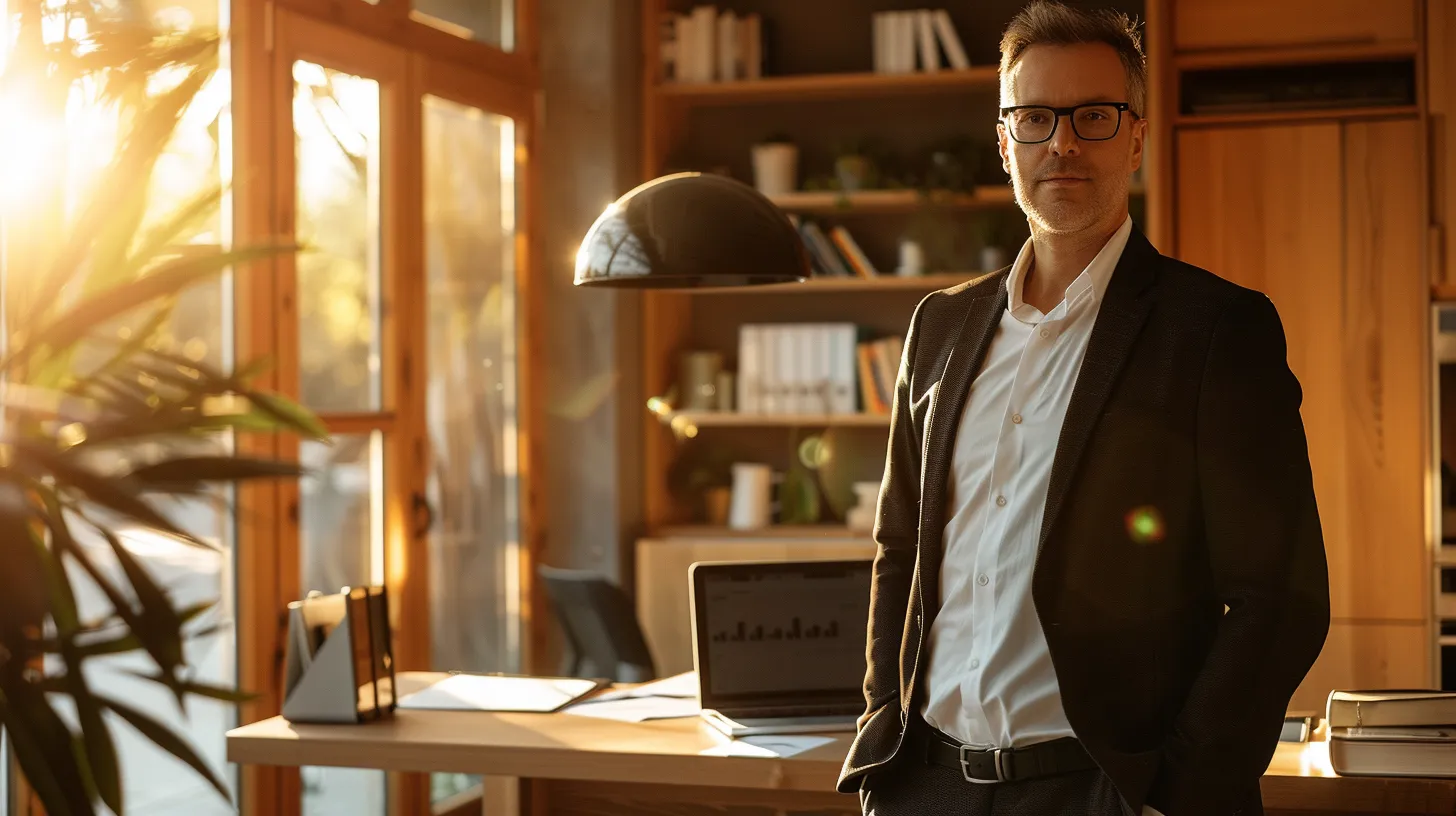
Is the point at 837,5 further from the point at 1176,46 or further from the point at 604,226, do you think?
the point at 604,226

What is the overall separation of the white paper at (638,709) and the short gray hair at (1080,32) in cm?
159

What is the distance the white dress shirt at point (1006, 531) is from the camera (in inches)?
71.2

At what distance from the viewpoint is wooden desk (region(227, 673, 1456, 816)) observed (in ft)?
8.30

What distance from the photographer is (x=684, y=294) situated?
586 centimetres

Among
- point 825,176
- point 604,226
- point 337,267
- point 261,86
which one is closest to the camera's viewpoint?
point 604,226

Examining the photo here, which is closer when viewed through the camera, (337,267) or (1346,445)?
(337,267)

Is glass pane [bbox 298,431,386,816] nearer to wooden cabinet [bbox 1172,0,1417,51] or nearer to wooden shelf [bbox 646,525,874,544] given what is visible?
wooden shelf [bbox 646,525,874,544]

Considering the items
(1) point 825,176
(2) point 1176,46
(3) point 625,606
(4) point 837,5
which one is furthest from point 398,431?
(2) point 1176,46

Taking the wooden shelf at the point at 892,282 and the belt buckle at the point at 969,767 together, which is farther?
the wooden shelf at the point at 892,282

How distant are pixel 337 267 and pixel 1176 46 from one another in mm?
2768

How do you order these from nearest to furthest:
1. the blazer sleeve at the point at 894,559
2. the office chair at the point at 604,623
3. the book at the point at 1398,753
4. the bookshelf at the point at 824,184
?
the blazer sleeve at the point at 894,559
the book at the point at 1398,753
the office chair at the point at 604,623
the bookshelf at the point at 824,184

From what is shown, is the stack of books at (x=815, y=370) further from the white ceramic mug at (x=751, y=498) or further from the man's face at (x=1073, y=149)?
the man's face at (x=1073, y=149)

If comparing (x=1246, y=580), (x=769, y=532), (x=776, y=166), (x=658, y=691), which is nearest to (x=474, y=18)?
(x=776, y=166)

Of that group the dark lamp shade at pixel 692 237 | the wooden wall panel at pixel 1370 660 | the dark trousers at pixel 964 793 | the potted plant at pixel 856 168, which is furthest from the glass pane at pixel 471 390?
the dark trousers at pixel 964 793
